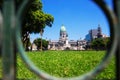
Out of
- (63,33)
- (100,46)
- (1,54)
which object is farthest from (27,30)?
(63,33)

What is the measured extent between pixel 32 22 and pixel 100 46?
200 feet

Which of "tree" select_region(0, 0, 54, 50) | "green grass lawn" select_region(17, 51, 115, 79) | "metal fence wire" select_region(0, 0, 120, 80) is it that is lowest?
"green grass lawn" select_region(17, 51, 115, 79)

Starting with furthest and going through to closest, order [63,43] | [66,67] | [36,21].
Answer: [63,43] → [36,21] → [66,67]

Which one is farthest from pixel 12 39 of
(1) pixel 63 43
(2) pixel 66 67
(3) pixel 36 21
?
(1) pixel 63 43

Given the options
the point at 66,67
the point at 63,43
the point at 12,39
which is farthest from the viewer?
the point at 63,43

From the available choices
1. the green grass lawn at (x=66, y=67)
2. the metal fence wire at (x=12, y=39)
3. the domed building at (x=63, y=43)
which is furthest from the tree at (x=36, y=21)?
the domed building at (x=63, y=43)

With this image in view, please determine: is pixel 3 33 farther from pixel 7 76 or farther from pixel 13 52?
pixel 7 76

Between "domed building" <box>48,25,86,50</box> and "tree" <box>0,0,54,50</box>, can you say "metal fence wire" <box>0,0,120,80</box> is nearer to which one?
"tree" <box>0,0,54,50</box>

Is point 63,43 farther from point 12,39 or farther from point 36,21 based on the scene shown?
point 12,39

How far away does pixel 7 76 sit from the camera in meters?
1.94

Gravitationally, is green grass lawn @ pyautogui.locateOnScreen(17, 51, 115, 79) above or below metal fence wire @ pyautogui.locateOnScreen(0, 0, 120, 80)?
below

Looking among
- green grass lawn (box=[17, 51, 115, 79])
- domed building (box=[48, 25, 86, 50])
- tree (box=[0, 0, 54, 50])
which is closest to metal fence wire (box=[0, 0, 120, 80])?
green grass lawn (box=[17, 51, 115, 79])

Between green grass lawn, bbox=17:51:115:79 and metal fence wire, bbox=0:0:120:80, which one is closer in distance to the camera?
metal fence wire, bbox=0:0:120:80

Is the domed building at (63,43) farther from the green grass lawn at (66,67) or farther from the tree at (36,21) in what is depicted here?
the green grass lawn at (66,67)
